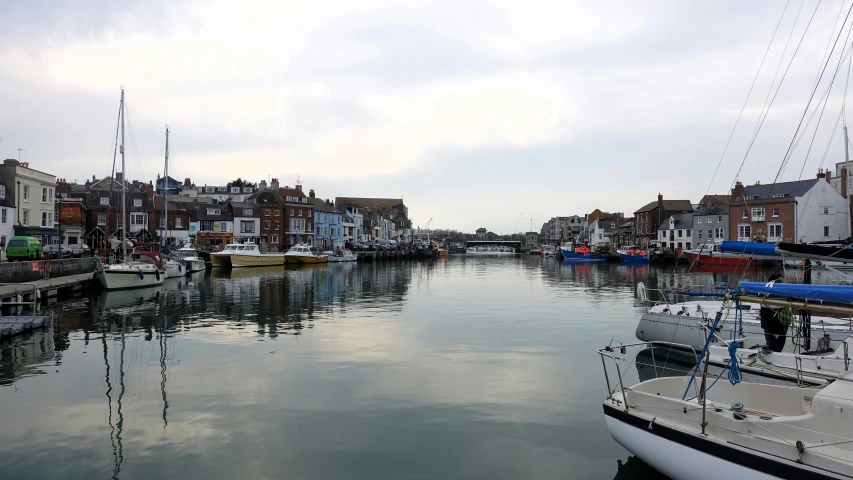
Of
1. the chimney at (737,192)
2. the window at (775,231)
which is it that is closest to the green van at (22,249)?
the window at (775,231)

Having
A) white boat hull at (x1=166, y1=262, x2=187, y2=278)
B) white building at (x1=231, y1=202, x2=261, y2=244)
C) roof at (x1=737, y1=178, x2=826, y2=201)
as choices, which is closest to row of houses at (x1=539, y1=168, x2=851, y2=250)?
roof at (x1=737, y1=178, x2=826, y2=201)

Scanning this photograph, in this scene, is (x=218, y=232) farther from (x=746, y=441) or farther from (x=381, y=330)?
(x=746, y=441)

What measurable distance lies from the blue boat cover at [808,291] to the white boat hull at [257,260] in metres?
68.4

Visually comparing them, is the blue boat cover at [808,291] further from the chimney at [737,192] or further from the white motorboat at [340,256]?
the chimney at [737,192]

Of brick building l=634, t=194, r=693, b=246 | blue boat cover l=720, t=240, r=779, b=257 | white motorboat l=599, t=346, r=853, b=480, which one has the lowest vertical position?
white motorboat l=599, t=346, r=853, b=480

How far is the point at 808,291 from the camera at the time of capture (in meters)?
9.05

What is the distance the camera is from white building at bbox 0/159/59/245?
5309cm

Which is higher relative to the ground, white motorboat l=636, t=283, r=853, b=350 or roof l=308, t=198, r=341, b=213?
roof l=308, t=198, r=341, b=213

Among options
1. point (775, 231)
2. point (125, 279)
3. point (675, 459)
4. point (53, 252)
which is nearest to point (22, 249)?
point (53, 252)

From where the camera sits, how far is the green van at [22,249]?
1753 inches

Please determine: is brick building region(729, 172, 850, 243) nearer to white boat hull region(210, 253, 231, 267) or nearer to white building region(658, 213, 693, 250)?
white building region(658, 213, 693, 250)

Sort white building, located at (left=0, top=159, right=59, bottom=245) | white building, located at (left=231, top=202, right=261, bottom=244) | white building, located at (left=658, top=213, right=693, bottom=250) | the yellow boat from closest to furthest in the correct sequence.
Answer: white building, located at (left=0, top=159, right=59, bottom=245)
the yellow boat
white building, located at (left=231, top=202, right=261, bottom=244)
white building, located at (left=658, top=213, right=693, bottom=250)

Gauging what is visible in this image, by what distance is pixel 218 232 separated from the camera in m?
95.4

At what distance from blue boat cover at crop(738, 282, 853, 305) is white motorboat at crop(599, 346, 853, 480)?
4.45 feet
